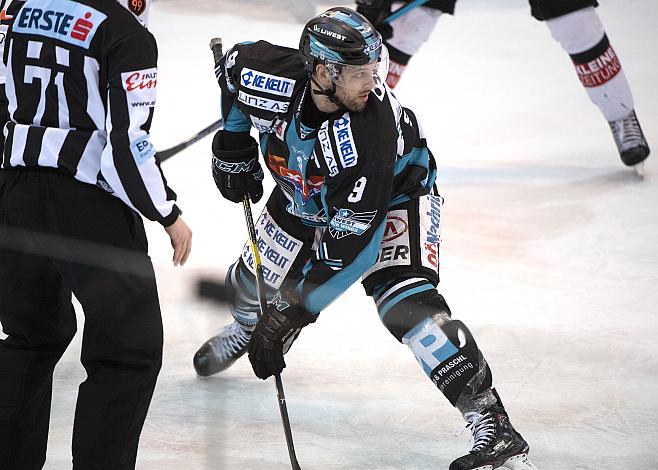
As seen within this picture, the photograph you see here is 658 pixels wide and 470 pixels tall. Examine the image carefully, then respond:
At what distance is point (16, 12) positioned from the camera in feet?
6.81

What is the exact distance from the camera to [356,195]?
2266 mm

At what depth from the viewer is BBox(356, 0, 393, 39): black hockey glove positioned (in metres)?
4.56

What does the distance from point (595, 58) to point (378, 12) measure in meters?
0.97

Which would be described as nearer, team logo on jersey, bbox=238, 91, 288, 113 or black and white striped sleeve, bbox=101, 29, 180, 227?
black and white striped sleeve, bbox=101, 29, 180, 227

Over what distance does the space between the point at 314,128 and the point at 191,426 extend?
893 millimetres

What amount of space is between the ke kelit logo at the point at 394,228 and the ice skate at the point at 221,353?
67 centimetres

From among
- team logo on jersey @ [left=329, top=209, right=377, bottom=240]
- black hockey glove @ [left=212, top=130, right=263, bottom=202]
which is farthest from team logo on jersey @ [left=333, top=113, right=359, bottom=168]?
black hockey glove @ [left=212, top=130, right=263, bottom=202]

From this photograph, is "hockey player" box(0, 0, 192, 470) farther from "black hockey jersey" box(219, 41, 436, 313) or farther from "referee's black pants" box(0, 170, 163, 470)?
"black hockey jersey" box(219, 41, 436, 313)

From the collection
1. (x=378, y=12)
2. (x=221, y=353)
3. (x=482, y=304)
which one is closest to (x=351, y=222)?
(x=221, y=353)

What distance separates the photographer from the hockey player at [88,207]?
196 centimetres

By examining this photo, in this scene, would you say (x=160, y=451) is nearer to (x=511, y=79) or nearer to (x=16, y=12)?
(x=16, y=12)

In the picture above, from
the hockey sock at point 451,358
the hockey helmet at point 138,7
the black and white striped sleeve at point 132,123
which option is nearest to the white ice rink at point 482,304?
the hockey sock at point 451,358

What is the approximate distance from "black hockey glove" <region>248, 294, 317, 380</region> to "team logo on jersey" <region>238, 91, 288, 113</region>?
446 millimetres

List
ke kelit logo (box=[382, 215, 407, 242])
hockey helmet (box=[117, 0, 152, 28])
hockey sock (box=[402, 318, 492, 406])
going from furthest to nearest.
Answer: ke kelit logo (box=[382, 215, 407, 242]), hockey sock (box=[402, 318, 492, 406]), hockey helmet (box=[117, 0, 152, 28])
